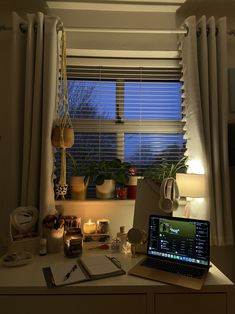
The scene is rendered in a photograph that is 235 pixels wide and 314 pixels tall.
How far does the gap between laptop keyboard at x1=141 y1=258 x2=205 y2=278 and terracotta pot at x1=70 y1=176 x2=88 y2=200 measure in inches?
26.8

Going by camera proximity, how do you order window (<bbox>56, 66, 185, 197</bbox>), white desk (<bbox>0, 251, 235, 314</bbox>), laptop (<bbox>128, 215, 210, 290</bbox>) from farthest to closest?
window (<bbox>56, 66, 185, 197</bbox>) → laptop (<bbox>128, 215, 210, 290</bbox>) → white desk (<bbox>0, 251, 235, 314</bbox>)

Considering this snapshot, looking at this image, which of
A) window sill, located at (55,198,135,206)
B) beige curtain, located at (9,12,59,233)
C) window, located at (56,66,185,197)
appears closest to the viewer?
beige curtain, located at (9,12,59,233)

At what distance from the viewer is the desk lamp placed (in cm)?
150

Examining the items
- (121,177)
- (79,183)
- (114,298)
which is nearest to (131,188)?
(121,177)

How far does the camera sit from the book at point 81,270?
43.6 inches

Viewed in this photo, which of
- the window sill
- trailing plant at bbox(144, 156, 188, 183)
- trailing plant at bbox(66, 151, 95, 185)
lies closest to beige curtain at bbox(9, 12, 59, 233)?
the window sill

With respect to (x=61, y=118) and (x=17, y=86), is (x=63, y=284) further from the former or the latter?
(x=17, y=86)

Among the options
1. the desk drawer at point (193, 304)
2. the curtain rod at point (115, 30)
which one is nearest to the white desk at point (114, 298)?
the desk drawer at point (193, 304)

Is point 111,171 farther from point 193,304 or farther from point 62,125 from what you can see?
point 193,304

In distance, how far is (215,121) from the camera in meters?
1.67

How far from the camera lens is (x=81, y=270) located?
1.21 meters

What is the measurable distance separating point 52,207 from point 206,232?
3.11 feet

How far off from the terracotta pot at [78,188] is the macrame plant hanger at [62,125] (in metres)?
0.07

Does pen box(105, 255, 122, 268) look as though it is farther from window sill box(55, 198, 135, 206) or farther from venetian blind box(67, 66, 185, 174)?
venetian blind box(67, 66, 185, 174)
